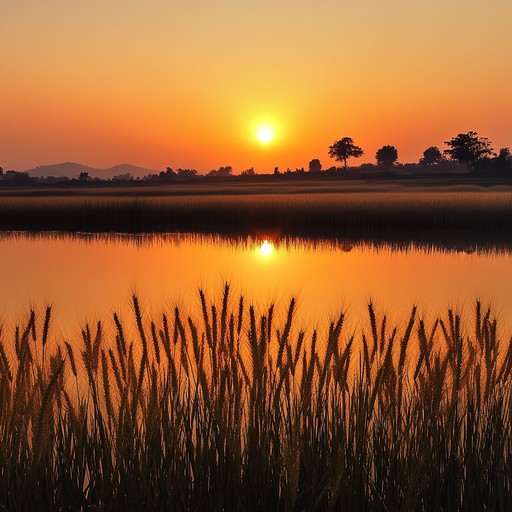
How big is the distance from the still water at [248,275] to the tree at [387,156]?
113606mm

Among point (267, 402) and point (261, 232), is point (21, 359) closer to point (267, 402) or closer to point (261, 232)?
point (267, 402)

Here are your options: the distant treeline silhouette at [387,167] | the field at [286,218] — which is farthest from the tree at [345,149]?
the field at [286,218]

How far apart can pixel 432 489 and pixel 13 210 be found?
3163 centimetres

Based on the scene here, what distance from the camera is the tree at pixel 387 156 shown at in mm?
133375

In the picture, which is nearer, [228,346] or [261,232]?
[228,346]

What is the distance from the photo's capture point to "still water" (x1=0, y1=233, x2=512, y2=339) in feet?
34.0

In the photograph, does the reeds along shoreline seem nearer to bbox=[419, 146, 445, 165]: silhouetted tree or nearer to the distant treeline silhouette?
the distant treeline silhouette

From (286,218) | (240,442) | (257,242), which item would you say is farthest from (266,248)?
(240,442)

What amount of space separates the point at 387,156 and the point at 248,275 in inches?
4838

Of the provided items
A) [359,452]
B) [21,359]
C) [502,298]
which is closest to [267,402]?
[359,452]

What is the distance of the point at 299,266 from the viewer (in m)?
16.7

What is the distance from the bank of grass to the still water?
5.45 metres

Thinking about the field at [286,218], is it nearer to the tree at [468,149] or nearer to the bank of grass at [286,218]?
the bank of grass at [286,218]

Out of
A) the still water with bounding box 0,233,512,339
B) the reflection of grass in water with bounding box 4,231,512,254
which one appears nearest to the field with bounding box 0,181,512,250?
the reflection of grass in water with bounding box 4,231,512,254
